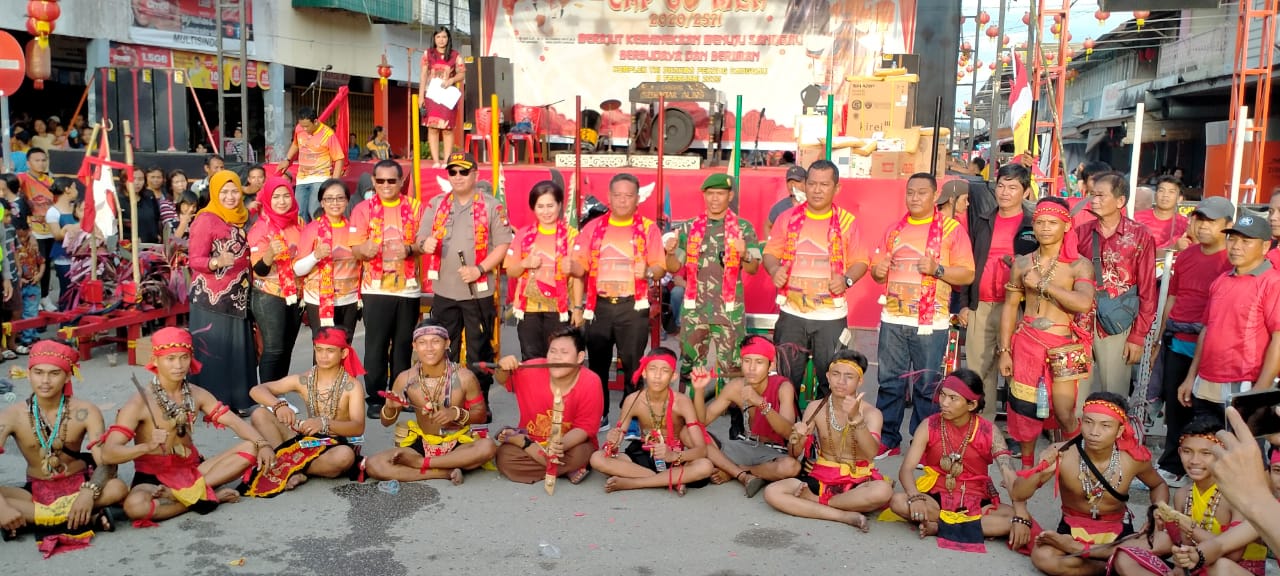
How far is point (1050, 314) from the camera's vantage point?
5.30 m

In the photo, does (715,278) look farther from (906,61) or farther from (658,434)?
(906,61)

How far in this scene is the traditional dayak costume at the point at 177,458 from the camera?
4.75 meters

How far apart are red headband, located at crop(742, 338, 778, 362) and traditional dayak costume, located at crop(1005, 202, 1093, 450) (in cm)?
125

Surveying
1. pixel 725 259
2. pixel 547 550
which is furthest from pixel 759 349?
pixel 547 550

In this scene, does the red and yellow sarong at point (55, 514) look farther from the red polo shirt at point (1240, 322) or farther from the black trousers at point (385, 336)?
the red polo shirt at point (1240, 322)

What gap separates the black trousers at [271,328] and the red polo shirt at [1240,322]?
16.8ft

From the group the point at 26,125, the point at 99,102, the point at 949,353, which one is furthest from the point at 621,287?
the point at 26,125

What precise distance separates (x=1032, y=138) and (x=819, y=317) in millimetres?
5728

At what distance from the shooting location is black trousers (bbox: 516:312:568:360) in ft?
20.8

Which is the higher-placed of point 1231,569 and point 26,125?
point 26,125

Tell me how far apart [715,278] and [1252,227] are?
2.75 m

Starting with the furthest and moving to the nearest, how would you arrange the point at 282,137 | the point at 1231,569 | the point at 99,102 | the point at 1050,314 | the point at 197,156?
the point at 282,137
the point at 99,102
the point at 197,156
the point at 1050,314
the point at 1231,569

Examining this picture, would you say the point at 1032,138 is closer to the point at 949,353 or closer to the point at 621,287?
the point at 949,353

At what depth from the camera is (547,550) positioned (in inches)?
175
